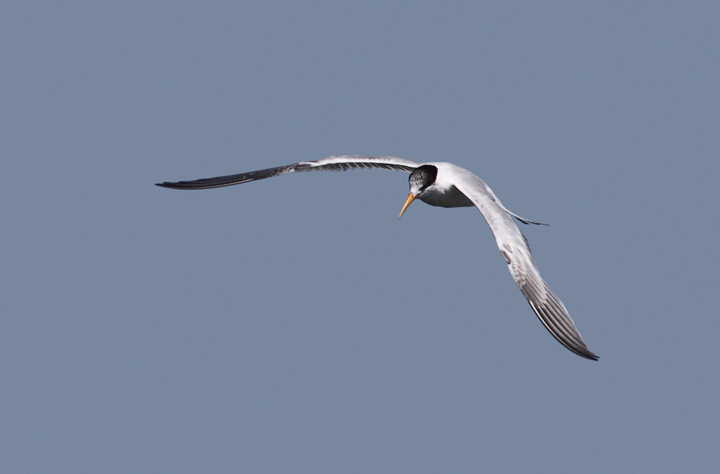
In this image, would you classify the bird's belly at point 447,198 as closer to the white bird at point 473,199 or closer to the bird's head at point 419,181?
the white bird at point 473,199

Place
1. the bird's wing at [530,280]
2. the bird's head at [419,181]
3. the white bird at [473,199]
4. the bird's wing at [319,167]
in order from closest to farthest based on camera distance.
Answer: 1. the bird's wing at [530,280]
2. the white bird at [473,199]
3. the bird's head at [419,181]
4. the bird's wing at [319,167]

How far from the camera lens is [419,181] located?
12906mm

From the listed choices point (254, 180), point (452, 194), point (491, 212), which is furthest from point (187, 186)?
point (491, 212)

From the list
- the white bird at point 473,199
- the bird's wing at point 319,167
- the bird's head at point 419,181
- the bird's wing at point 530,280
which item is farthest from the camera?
the bird's wing at point 319,167

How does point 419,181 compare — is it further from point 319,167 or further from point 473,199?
point 319,167

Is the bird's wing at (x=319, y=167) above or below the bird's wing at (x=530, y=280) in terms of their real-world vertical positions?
above

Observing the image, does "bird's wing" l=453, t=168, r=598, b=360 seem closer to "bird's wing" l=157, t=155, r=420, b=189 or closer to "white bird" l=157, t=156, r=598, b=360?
"white bird" l=157, t=156, r=598, b=360

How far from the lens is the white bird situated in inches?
388

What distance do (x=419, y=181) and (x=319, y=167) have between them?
2191 mm

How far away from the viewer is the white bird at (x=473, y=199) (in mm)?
9859

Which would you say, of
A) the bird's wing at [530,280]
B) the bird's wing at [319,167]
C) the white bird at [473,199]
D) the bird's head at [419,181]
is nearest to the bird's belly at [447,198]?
the white bird at [473,199]

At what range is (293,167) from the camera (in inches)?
560

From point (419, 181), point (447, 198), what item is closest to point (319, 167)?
point (419, 181)

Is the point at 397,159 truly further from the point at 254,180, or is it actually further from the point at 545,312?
the point at 545,312
